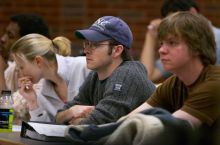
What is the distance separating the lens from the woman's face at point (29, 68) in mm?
5078

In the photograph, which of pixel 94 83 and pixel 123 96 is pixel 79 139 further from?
pixel 94 83

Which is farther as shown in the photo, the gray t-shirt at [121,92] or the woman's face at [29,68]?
the woman's face at [29,68]

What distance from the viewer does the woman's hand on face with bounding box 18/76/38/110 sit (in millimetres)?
4984

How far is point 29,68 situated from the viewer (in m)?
5.09

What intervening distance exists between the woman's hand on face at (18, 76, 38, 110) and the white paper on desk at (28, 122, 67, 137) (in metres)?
1.06

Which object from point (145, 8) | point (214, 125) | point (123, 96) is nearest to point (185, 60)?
point (214, 125)

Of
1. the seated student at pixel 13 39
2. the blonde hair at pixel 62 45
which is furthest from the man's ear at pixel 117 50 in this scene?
the seated student at pixel 13 39

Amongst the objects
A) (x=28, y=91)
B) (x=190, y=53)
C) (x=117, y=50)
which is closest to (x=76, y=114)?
(x=117, y=50)

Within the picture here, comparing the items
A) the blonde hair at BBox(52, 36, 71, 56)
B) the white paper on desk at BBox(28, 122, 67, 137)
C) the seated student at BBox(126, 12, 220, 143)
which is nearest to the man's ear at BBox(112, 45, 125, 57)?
the white paper on desk at BBox(28, 122, 67, 137)

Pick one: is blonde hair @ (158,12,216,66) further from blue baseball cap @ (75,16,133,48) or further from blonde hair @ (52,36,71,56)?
blonde hair @ (52,36,71,56)

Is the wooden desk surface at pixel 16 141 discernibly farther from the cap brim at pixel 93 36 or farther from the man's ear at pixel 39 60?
the man's ear at pixel 39 60

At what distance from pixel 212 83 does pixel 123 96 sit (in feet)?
2.86

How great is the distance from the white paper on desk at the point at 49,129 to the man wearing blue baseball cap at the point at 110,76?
0.20 metres

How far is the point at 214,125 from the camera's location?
3.02 metres
